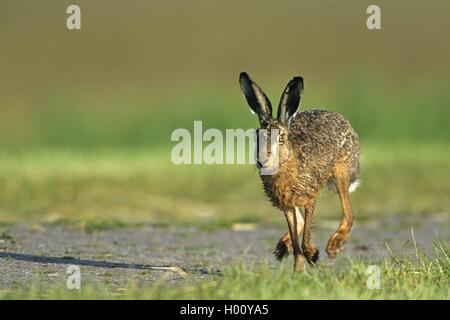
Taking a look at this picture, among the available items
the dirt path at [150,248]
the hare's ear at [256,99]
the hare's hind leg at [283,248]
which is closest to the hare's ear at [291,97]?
the hare's ear at [256,99]

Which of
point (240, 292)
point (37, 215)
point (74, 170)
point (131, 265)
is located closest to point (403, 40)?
point (74, 170)

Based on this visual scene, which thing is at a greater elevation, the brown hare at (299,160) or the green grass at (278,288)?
the brown hare at (299,160)

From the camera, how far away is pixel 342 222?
38.1ft

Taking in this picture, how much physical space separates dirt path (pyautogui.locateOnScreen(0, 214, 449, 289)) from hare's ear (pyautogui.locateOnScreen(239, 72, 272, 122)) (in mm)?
1530

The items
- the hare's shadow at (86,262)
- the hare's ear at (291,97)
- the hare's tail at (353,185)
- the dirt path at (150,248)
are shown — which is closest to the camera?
the dirt path at (150,248)

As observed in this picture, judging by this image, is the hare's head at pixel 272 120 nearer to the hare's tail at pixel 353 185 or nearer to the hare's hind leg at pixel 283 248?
the hare's hind leg at pixel 283 248

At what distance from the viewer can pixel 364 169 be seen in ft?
66.0

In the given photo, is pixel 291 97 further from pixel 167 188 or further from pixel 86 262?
pixel 167 188

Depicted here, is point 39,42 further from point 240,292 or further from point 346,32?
point 240,292

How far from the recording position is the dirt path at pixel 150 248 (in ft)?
35.0

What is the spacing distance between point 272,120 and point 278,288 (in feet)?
7.28

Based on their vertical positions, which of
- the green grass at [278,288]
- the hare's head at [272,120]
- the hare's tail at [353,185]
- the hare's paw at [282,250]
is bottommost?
the hare's paw at [282,250]

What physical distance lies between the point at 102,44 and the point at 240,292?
82.1 feet
